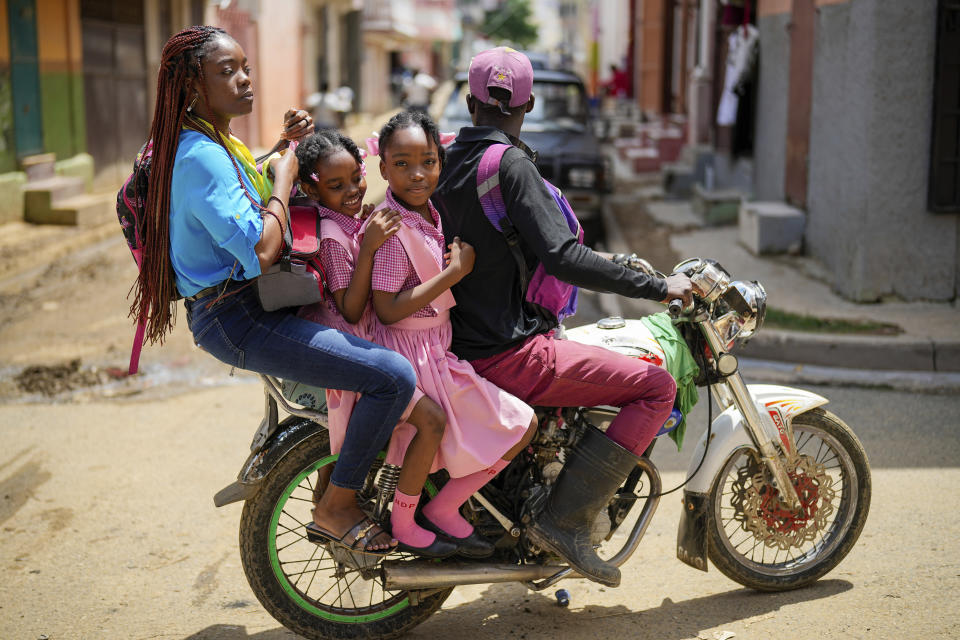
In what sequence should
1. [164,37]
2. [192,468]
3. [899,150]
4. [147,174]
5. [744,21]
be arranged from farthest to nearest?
[164,37] → [744,21] → [899,150] → [192,468] → [147,174]

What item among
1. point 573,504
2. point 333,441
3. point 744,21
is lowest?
point 573,504

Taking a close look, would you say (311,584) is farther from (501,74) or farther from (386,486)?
(501,74)

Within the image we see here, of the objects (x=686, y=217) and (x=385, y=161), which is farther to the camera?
(x=686, y=217)

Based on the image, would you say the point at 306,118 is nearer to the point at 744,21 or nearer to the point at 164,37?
the point at 744,21

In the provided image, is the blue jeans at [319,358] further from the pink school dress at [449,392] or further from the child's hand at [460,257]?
the child's hand at [460,257]

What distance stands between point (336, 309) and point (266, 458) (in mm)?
515

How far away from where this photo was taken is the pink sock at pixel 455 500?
10.2 feet

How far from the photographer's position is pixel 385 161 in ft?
9.61

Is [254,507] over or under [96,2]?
under

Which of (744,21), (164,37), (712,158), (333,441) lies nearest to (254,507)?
(333,441)

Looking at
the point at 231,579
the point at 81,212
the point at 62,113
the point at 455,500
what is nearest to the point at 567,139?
the point at 81,212

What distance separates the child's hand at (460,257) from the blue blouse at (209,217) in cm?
55

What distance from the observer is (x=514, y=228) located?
2.98m

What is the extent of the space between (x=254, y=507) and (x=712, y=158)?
11.7 metres
